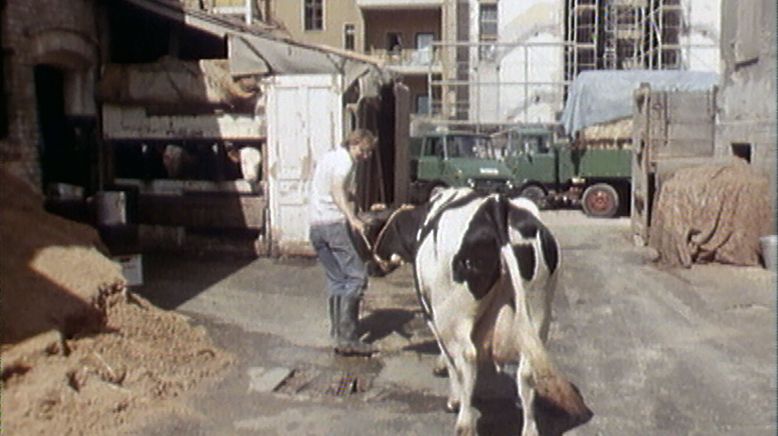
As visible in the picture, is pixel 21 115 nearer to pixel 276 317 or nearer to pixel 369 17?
pixel 276 317

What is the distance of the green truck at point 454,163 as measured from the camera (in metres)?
23.3

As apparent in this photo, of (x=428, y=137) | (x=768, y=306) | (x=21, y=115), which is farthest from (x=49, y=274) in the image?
(x=428, y=137)

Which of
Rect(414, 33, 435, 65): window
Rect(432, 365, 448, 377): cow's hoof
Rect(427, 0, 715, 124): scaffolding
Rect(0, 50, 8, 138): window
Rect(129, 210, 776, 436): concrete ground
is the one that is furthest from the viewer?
Rect(414, 33, 435, 65): window

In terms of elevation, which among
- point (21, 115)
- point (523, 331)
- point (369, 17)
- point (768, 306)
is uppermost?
point (369, 17)

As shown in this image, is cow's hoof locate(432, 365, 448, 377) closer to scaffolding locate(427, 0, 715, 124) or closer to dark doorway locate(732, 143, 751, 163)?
dark doorway locate(732, 143, 751, 163)

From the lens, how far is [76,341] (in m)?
6.91

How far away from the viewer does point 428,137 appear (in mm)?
24625

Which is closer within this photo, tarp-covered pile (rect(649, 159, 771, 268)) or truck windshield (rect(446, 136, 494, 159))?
tarp-covered pile (rect(649, 159, 771, 268))

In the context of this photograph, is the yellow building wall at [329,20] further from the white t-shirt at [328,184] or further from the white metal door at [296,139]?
the white t-shirt at [328,184]

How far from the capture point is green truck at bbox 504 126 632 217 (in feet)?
77.0

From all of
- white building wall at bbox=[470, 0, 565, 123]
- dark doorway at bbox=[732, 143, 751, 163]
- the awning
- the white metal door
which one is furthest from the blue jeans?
white building wall at bbox=[470, 0, 565, 123]

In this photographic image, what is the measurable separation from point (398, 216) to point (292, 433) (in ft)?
6.23

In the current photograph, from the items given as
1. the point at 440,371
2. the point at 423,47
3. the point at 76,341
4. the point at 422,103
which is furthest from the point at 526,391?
the point at 423,47

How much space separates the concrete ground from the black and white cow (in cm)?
73
